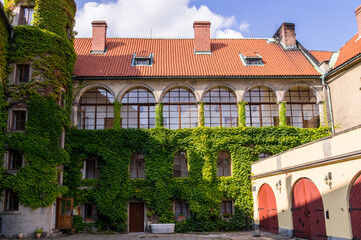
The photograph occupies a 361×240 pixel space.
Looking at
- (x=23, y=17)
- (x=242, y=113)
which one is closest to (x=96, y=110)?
(x=23, y=17)

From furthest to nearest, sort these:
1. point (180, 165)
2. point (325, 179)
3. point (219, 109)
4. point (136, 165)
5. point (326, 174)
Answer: point (219, 109) → point (180, 165) → point (136, 165) → point (326, 174) → point (325, 179)

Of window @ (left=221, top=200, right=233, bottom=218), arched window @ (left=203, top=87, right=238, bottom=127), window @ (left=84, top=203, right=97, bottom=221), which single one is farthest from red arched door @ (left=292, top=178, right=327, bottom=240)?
window @ (left=84, top=203, right=97, bottom=221)

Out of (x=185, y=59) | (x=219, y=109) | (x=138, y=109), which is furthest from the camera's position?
(x=185, y=59)

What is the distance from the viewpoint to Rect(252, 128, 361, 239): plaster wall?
1298 centimetres

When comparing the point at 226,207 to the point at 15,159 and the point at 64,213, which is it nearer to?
the point at 64,213

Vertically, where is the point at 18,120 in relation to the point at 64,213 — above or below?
above

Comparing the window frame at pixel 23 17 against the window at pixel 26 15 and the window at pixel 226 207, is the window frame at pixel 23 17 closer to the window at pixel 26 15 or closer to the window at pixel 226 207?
the window at pixel 26 15

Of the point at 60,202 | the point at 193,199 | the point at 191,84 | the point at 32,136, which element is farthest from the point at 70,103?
the point at 193,199

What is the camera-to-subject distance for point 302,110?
25.5 metres

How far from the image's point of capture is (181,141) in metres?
23.5

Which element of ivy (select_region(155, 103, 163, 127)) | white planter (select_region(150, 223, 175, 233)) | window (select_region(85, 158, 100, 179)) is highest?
ivy (select_region(155, 103, 163, 127))

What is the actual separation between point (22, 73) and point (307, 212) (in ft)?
57.3

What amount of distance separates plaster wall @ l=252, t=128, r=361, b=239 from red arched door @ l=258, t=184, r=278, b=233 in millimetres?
844

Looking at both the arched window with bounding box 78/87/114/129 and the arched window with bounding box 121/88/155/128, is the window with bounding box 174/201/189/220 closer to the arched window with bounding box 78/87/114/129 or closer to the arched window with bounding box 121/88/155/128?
the arched window with bounding box 121/88/155/128
